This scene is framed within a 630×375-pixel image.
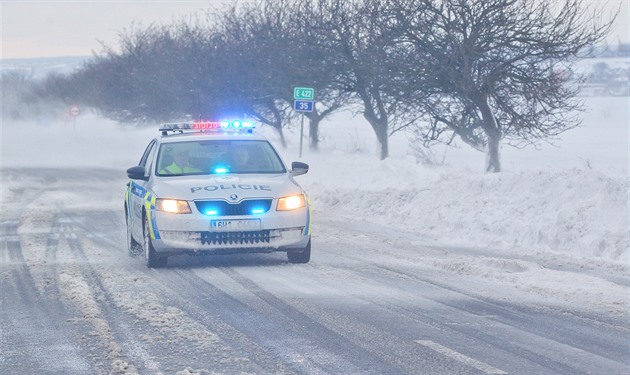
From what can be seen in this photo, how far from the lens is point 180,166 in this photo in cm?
1219

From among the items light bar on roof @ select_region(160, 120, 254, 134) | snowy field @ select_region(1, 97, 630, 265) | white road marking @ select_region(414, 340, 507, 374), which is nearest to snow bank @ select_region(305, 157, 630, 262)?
snowy field @ select_region(1, 97, 630, 265)

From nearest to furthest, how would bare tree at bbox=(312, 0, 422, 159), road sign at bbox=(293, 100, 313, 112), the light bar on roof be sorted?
1. the light bar on roof
2. bare tree at bbox=(312, 0, 422, 159)
3. road sign at bbox=(293, 100, 313, 112)

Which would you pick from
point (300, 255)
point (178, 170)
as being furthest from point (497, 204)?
point (178, 170)

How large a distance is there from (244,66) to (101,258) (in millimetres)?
27771

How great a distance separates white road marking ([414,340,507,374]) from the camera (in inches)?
253

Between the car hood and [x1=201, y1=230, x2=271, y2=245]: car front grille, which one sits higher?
the car hood

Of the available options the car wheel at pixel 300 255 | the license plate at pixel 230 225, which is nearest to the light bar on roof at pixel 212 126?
the car wheel at pixel 300 255

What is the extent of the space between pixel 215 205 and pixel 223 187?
0.80 feet

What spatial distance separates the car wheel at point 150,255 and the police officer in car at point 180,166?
0.75 meters

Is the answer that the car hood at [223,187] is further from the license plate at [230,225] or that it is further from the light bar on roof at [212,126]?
the light bar on roof at [212,126]

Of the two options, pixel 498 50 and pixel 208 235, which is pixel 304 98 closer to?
pixel 498 50

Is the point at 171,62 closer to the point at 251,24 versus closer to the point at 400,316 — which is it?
the point at 251,24

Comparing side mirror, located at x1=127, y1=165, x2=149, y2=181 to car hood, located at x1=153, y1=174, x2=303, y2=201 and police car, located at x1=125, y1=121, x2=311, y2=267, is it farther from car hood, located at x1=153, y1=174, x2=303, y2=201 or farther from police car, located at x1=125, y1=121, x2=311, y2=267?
car hood, located at x1=153, y1=174, x2=303, y2=201

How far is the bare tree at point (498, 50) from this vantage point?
23.5 m
